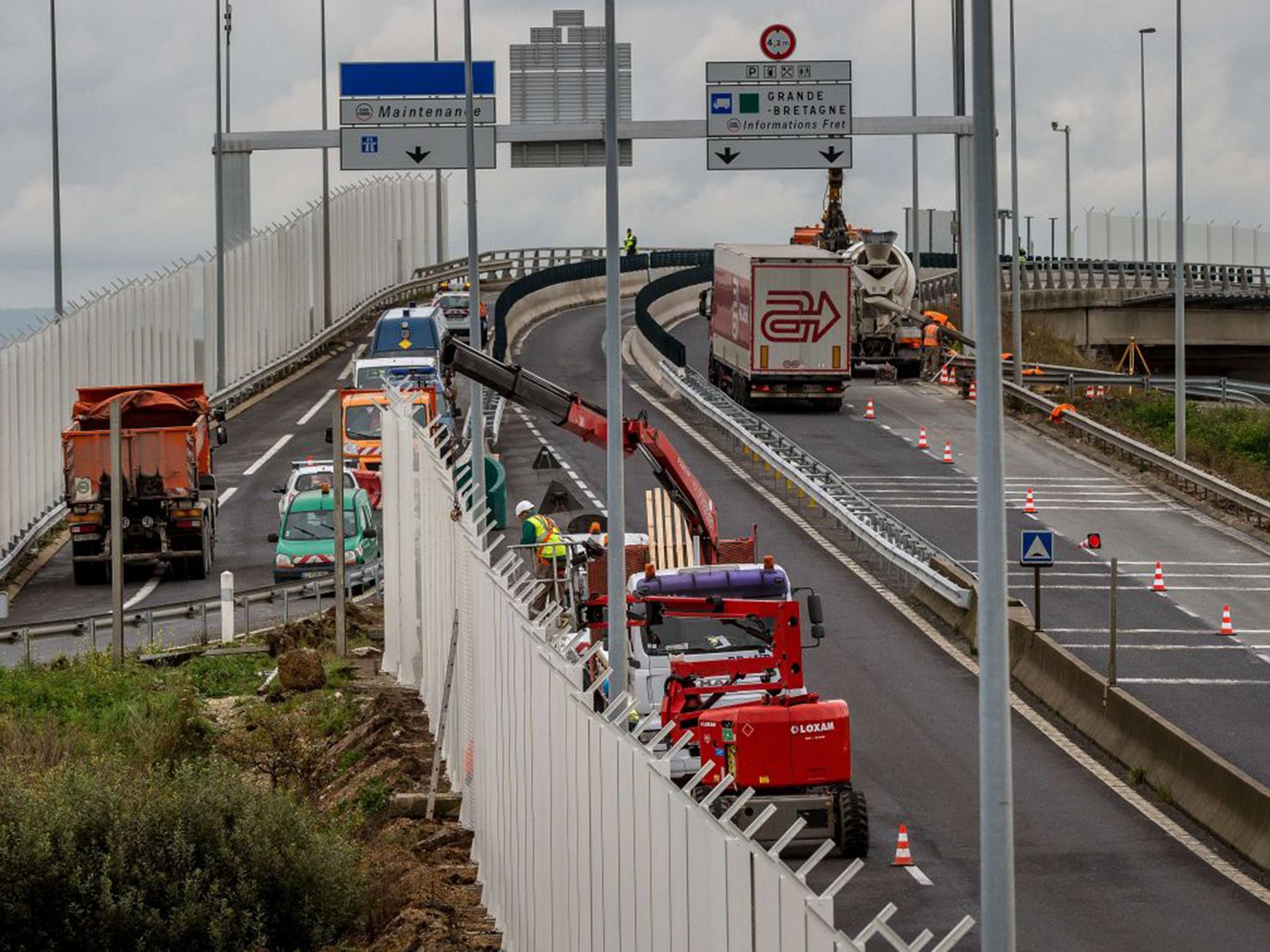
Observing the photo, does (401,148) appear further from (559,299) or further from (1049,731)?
(559,299)

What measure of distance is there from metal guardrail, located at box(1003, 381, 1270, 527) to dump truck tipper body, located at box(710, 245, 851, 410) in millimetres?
4389

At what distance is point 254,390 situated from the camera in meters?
69.5

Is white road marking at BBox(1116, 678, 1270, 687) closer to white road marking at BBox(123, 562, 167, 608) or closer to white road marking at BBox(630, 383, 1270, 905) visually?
white road marking at BBox(630, 383, 1270, 905)

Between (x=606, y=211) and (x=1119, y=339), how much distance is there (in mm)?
71361

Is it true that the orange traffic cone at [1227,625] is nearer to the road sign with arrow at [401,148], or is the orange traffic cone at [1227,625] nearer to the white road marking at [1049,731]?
the white road marking at [1049,731]

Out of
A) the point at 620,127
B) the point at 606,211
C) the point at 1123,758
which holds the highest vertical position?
the point at 620,127

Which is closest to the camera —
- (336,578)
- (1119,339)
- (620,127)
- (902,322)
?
(336,578)

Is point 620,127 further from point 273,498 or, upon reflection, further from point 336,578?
point 336,578

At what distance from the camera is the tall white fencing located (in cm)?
4744

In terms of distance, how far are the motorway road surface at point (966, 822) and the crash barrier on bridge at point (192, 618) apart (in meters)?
7.21

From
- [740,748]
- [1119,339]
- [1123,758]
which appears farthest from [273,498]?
[1119,339]

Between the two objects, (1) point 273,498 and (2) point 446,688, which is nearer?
(2) point 446,688

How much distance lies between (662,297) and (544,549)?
185ft

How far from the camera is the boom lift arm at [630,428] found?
30.5 meters
